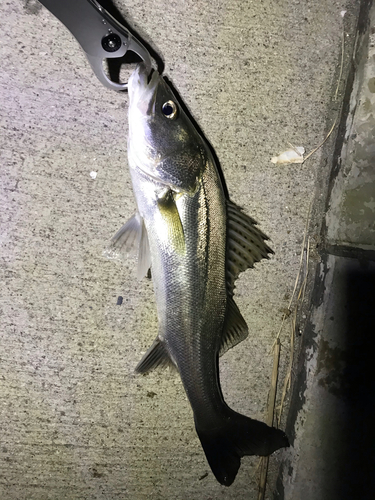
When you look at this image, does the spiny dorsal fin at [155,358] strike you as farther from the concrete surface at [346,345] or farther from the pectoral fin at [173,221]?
the concrete surface at [346,345]

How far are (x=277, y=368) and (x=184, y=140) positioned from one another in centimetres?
130

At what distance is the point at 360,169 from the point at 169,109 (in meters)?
1.04

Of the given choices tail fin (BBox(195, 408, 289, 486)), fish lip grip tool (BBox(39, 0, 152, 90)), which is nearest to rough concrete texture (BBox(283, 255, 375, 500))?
tail fin (BBox(195, 408, 289, 486))

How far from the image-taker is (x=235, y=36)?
189 cm

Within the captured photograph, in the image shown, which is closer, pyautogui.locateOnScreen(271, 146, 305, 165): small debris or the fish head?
the fish head

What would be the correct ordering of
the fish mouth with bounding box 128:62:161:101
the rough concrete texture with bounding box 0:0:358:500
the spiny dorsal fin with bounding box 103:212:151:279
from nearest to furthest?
the fish mouth with bounding box 128:62:161:101, the spiny dorsal fin with bounding box 103:212:151:279, the rough concrete texture with bounding box 0:0:358:500

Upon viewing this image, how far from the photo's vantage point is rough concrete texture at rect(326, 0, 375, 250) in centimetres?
184

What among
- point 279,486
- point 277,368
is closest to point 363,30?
point 277,368

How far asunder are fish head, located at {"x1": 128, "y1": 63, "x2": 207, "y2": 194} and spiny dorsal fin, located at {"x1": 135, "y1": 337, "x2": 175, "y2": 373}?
0.74 meters

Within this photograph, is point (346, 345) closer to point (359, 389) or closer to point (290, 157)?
point (359, 389)

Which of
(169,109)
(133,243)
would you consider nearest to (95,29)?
(169,109)

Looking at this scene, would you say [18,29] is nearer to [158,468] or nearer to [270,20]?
[270,20]

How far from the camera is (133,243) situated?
1.75 m

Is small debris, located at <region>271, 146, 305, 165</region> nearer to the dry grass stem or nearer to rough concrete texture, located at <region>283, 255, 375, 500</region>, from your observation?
rough concrete texture, located at <region>283, 255, 375, 500</region>
